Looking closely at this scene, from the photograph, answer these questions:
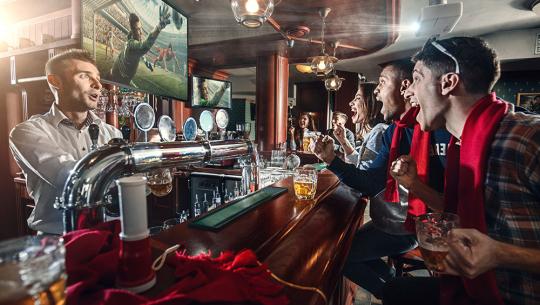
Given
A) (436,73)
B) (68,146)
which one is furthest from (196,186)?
(436,73)

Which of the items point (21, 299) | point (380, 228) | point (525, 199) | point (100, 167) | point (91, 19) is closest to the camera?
point (21, 299)

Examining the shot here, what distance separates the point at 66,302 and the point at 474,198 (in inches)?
53.5

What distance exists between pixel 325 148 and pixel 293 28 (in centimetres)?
323

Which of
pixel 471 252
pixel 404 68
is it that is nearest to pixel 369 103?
pixel 404 68

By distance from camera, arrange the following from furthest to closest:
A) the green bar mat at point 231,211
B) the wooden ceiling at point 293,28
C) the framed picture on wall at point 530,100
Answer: the framed picture on wall at point 530,100 < the wooden ceiling at point 293,28 < the green bar mat at point 231,211

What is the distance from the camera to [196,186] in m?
4.55

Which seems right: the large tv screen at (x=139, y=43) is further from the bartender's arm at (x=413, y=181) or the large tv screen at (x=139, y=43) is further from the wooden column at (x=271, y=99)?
the wooden column at (x=271, y=99)

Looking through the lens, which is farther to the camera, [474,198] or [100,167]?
[474,198]

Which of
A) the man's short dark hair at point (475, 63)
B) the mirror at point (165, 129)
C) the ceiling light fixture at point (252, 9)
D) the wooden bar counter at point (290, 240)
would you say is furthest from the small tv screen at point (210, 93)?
the man's short dark hair at point (475, 63)

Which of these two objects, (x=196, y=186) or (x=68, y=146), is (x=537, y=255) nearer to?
(x=68, y=146)

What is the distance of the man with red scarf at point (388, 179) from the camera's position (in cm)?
185

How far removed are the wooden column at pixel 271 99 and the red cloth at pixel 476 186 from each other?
5281 mm

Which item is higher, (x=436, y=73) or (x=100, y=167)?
(x=436, y=73)

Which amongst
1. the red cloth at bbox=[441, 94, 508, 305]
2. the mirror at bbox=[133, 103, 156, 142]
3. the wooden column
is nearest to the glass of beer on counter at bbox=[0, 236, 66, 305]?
the red cloth at bbox=[441, 94, 508, 305]
